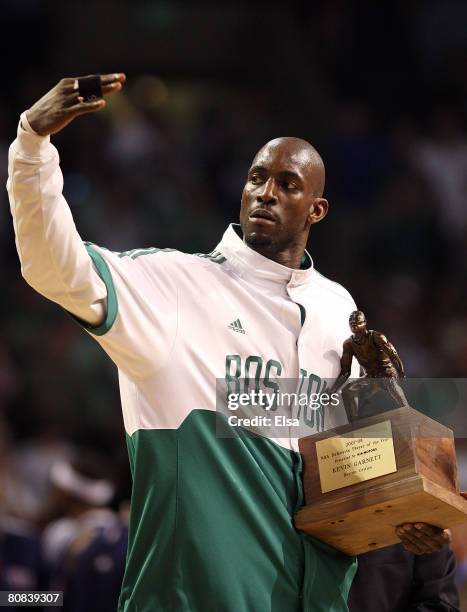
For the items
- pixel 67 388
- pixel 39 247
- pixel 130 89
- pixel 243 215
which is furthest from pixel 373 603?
pixel 130 89

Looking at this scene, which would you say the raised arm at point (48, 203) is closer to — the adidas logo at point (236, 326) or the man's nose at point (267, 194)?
the adidas logo at point (236, 326)

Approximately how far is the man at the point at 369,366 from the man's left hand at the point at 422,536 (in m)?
0.40

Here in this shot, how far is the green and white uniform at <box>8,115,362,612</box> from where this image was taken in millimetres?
3484

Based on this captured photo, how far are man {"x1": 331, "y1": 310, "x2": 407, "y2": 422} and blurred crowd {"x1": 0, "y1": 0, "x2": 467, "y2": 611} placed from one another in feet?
12.9

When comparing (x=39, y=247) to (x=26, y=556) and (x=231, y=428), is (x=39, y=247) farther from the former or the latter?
(x=26, y=556)

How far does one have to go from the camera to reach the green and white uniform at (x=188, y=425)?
3484mm

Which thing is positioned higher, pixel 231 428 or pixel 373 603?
pixel 231 428

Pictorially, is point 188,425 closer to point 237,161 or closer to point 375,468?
point 375,468

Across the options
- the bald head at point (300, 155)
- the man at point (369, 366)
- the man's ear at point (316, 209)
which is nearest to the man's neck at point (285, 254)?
the man's ear at point (316, 209)

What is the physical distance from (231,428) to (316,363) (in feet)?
1.53

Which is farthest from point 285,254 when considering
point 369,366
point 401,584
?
point 401,584

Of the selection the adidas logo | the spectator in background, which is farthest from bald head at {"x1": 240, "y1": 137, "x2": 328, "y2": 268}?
the spectator in background

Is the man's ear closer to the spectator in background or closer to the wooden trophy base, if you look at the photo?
the wooden trophy base

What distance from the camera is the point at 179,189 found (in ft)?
31.4
